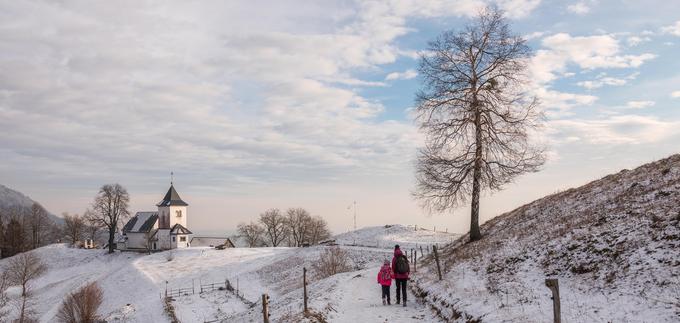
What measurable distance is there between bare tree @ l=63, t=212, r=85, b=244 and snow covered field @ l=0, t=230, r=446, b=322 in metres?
27.4

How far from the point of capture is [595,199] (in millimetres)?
21859

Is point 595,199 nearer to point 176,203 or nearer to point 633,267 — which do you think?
point 633,267

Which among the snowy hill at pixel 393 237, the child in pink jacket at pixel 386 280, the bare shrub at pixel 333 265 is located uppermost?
→ the child in pink jacket at pixel 386 280

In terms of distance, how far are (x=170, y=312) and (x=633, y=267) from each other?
3788cm

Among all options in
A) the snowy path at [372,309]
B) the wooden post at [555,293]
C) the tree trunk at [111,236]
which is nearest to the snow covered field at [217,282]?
the snowy path at [372,309]

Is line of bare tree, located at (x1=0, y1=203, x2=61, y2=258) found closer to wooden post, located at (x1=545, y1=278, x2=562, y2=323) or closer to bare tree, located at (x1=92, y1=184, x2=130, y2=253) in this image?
bare tree, located at (x1=92, y1=184, x2=130, y2=253)

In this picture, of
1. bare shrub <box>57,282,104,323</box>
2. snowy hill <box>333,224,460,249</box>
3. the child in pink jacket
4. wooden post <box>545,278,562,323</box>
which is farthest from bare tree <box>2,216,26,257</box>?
wooden post <box>545,278,562,323</box>

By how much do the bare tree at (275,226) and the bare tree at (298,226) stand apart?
1.48 metres

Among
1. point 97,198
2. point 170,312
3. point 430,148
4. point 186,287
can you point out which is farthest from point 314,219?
point 430,148

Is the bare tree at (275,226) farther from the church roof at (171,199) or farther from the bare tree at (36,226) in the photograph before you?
the bare tree at (36,226)

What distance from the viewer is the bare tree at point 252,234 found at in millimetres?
118000

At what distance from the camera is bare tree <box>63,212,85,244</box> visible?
11712 centimetres

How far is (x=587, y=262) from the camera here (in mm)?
14523

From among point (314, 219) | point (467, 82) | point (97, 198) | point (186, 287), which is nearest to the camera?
point (467, 82)
